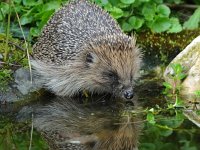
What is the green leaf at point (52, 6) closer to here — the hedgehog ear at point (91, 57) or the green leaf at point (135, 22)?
the green leaf at point (135, 22)

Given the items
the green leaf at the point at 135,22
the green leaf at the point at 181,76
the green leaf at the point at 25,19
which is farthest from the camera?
the green leaf at the point at 135,22

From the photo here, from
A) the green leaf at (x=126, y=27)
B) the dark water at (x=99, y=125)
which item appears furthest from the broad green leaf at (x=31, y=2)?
the dark water at (x=99, y=125)

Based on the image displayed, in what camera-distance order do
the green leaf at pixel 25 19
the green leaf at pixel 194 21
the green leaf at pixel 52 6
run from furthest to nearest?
1. the green leaf at pixel 194 21
2. the green leaf at pixel 25 19
3. the green leaf at pixel 52 6

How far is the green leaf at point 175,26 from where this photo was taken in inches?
438

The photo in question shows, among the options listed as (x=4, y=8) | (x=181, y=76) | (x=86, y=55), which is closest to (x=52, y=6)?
(x=4, y=8)

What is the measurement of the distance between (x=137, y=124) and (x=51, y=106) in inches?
57.1

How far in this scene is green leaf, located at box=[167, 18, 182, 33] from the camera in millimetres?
11117

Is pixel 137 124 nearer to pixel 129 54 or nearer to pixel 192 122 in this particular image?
pixel 192 122

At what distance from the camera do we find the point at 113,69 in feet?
30.1

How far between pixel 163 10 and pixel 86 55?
2.40m

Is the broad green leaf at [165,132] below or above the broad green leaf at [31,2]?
below

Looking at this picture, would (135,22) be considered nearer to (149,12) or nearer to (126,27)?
(126,27)

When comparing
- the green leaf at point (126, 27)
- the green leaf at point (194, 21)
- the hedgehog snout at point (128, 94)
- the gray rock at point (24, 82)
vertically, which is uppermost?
the green leaf at point (194, 21)

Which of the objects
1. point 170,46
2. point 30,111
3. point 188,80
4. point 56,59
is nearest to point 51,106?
point 30,111
